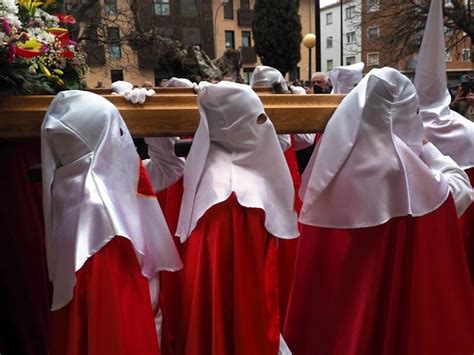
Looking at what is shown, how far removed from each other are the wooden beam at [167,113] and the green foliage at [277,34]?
1651 cm

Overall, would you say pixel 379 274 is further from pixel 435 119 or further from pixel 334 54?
pixel 334 54

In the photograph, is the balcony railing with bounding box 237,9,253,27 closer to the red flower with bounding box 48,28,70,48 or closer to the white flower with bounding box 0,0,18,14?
the red flower with bounding box 48,28,70,48

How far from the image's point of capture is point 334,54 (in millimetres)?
47406

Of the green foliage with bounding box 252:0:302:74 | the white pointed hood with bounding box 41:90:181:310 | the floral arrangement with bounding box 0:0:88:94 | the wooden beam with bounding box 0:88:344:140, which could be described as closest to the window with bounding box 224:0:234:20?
Answer: the green foliage with bounding box 252:0:302:74

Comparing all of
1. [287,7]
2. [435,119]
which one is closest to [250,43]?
[287,7]

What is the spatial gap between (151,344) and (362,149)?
1.13 m

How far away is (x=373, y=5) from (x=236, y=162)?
55.5 feet

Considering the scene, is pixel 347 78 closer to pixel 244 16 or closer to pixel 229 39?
pixel 244 16

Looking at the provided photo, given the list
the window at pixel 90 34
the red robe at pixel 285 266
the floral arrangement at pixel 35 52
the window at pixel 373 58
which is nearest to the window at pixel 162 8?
the window at pixel 373 58

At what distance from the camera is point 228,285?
172cm

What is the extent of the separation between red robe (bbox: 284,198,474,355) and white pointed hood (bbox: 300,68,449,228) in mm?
96

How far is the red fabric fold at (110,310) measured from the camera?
1436 millimetres

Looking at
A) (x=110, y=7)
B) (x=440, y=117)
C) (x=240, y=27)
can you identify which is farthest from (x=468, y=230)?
(x=240, y=27)

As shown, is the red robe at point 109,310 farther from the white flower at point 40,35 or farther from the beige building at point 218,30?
the beige building at point 218,30
